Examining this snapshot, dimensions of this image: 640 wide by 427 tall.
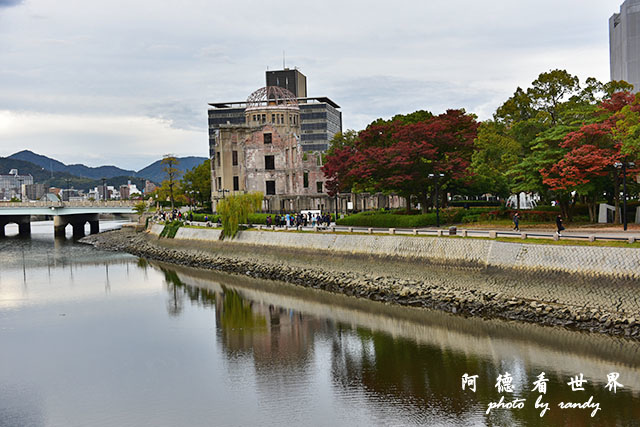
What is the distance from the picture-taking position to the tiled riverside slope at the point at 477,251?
29.5 metres

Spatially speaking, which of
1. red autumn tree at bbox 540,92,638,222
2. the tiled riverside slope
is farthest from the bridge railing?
red autumn tree at bbox 540,92,638,222

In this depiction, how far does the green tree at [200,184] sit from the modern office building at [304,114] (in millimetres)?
45827

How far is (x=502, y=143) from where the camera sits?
171 feet

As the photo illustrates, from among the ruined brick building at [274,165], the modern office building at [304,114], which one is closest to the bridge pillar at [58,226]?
the ruined brick building at [274,165]

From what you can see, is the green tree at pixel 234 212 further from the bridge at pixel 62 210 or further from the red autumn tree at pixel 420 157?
the bridge at pixel 62 210

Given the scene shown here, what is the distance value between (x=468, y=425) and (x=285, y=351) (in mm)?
11957

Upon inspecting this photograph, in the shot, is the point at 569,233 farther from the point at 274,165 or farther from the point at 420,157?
the point at 274,165

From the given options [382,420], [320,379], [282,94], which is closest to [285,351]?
[320,379]

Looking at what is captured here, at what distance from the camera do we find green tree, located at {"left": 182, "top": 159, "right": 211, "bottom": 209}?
359ft

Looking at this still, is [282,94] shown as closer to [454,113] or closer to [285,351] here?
[454,113]

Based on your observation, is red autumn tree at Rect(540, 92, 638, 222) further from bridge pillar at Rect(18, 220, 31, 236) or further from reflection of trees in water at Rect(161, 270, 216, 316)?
bridge pillar at Rect(18, 220, 31, 236)

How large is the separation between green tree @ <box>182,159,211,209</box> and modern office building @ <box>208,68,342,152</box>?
45.8 metres

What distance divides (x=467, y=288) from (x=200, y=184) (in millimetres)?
82060

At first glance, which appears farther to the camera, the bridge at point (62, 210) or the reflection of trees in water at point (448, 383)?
the bridge at point (62, 210)
